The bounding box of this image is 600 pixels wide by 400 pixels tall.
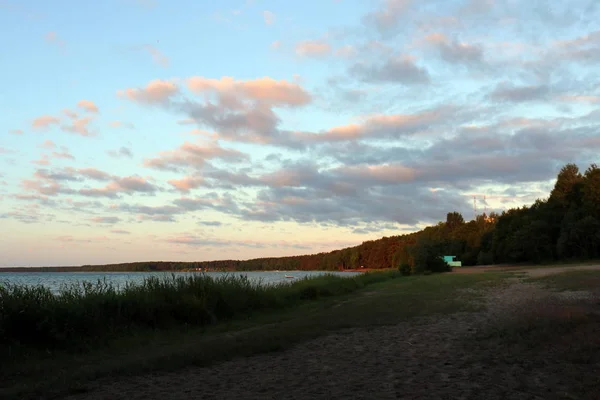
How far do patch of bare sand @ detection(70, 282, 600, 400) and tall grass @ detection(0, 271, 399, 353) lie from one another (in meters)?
5.83

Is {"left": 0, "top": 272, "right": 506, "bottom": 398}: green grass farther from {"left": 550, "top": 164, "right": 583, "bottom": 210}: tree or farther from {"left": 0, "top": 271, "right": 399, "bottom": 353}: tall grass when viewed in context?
{"left": 550, "top": 164, "right": 583, "bottom": 210}: tree

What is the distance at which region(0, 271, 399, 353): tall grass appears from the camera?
13258 mm

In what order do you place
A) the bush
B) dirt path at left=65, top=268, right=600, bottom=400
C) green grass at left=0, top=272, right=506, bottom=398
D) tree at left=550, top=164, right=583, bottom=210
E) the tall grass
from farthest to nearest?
tree at left=550, top=164, right=583, bottom=210 → the bush → the tall grass → green grass at left=0, top=272, right=506, bottom=398 → dirt path at left=65, top=268, right=600, bottom=400

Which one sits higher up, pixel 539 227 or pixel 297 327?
pixel 539 227

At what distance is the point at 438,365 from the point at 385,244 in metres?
155

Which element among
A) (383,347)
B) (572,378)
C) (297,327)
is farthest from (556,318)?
(297,327)

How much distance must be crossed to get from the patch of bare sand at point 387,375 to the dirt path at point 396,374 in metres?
0.01

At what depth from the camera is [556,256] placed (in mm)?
71062

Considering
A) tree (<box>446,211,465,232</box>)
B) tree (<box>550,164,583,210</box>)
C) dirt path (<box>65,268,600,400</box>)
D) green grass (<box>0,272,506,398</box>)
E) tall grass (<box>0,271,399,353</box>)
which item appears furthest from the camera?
tree (<box>446,211,465,232</box>)

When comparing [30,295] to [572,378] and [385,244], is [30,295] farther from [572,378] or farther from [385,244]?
[385,244]

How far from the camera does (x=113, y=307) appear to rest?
15.8 metres

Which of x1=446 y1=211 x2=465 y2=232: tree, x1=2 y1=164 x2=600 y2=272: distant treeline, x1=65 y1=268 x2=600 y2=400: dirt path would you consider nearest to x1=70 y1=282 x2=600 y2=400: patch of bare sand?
x1=65 y1=268 x2=600 y2=400: dirt path

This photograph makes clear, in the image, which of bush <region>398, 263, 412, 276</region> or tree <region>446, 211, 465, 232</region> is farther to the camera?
tree <region>446, 211, 465, 232</region>

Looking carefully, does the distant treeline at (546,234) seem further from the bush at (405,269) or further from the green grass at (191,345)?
the green grass at (191,345)
